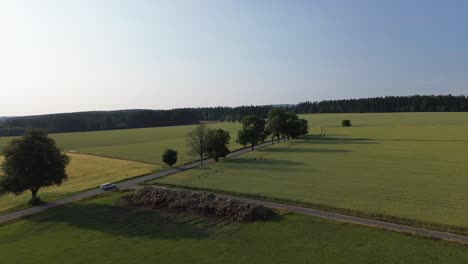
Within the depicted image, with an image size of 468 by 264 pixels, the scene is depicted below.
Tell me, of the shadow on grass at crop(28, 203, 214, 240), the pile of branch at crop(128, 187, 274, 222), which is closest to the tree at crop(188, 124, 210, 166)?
the pile of branch at crop(128, 187, 274, 222)

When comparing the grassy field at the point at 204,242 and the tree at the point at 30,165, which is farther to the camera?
the tree at the point at 30,165

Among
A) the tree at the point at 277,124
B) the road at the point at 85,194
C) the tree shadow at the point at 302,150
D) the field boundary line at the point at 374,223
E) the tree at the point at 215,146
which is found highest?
the tree at the point at 277,124

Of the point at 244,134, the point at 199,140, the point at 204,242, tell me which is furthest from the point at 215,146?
the point at 204,242

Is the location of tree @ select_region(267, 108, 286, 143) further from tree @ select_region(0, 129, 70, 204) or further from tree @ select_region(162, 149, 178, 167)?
tree @ select_region(0, 129, 70, 204)

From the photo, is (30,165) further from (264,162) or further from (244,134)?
(244,134)

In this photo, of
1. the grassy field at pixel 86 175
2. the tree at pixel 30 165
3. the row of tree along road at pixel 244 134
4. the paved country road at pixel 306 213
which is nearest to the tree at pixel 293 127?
the row of tree along road at pixel 244 134

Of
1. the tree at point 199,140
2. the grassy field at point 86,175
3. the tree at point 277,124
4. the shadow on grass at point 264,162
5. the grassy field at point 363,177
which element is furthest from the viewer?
the tree at point 277,124

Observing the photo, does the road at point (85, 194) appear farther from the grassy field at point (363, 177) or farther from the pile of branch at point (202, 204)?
the pile of branch at point (202, 204)
